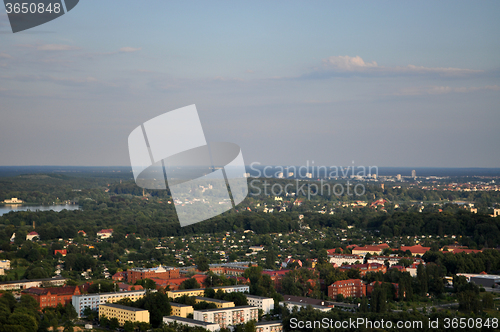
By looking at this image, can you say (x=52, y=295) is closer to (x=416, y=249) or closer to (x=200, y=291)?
(x=200, y=291)

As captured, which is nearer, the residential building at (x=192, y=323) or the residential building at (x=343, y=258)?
the residential building at (x=192, y=323)

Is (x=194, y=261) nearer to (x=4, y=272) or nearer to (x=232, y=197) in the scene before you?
(x=4, y=272)

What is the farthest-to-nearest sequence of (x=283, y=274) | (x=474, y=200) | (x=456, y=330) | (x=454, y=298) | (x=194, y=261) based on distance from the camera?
1. (x=474, y=200)
2. (x=194, y=261)
3. (x=283, y=274)
4. (x=454, y=298)
5. (x=456, y=330)

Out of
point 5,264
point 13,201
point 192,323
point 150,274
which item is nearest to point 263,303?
point 192,323

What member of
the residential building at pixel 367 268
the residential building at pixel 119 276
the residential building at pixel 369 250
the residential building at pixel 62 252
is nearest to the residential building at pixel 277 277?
the residential building at pixel 367 268

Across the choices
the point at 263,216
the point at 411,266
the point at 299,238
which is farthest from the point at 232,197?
the point at 411,266

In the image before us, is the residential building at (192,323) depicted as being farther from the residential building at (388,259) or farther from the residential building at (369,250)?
the residential building at (369,250)

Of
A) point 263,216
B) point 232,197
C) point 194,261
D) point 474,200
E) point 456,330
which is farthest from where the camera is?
Answer: point 474,200

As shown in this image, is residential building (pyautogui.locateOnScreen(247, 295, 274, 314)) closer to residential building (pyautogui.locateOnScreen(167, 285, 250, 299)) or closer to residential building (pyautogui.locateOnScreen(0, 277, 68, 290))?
residential building (pyautogui.locateOnScreen(167, 285, 250, 299))
